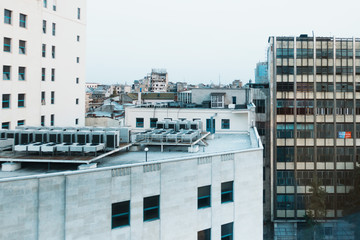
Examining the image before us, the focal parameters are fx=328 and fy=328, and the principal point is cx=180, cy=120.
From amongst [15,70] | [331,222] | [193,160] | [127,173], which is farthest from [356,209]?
[15,70]

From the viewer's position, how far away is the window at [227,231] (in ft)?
65.4

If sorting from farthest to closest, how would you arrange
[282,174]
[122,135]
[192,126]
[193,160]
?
[282,174] < [192,126] < [122,135] < [193,160]

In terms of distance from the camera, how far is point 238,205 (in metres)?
20.3

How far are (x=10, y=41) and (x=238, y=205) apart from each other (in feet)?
83.3

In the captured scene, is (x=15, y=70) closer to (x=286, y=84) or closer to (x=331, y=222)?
(x=286, y=84)

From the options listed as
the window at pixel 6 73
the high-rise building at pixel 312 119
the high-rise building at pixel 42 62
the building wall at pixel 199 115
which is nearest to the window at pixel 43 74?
the high-rise building at pixel 42 62

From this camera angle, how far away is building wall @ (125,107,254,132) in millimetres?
34656

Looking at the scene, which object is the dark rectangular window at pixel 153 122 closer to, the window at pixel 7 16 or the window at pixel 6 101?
the window at pixel 6 101

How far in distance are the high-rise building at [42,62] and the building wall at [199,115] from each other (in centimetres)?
953

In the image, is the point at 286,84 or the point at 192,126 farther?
the point at 286,84

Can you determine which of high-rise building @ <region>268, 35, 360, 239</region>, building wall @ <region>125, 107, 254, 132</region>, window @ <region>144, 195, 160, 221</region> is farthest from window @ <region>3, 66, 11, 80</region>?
high-rise building @ <region>268, 35, 360, 239</region>

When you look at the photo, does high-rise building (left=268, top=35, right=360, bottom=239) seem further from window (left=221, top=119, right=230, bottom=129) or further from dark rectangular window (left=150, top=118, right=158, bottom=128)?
dark rectangular window (left=150, top=118, right=158, bottom=128)

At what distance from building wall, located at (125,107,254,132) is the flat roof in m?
1.88

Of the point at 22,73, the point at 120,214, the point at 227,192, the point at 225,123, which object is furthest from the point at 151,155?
the point at 22,73
